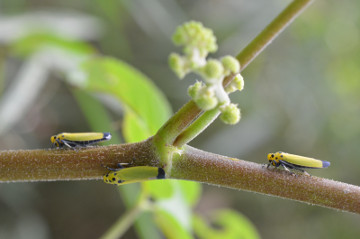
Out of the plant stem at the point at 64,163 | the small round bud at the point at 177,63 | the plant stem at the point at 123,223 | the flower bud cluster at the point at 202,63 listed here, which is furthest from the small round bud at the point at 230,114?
the plant stem at the point at 123,223

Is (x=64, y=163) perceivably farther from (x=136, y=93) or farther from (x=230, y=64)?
(x=136, y=93)

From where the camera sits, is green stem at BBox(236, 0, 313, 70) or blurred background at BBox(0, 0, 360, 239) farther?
blurred background at BBox(0, 0, 360, 239)

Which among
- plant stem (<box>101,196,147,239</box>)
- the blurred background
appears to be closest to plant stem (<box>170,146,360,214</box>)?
plant stem (<box>101,196,147,239</box>)

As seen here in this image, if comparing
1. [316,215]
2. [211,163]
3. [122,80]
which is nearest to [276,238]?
[316,215]

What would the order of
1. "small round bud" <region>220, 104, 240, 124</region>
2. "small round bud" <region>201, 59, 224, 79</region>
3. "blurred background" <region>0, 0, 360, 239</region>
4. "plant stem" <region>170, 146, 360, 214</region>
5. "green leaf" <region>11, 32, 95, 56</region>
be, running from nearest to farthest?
"small round bud" <region>201, 59, 224, 79</region> → "small round bud" <region>220, 104, 240, 124</region> → "plant stem" <region>170, 146, 360, 214</region> → "green leaf" <region>11, 32, 95, 56</region> → "blurred background" <region>0, 0, 360, 239</region>

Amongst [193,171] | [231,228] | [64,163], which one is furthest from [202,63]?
[231,228]

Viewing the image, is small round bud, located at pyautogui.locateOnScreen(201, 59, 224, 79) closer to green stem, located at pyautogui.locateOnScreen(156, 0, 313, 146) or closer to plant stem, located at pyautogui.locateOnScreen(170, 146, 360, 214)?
green stem, located at pyautogui.locateOnScreen(156, 0, 313, 146)
